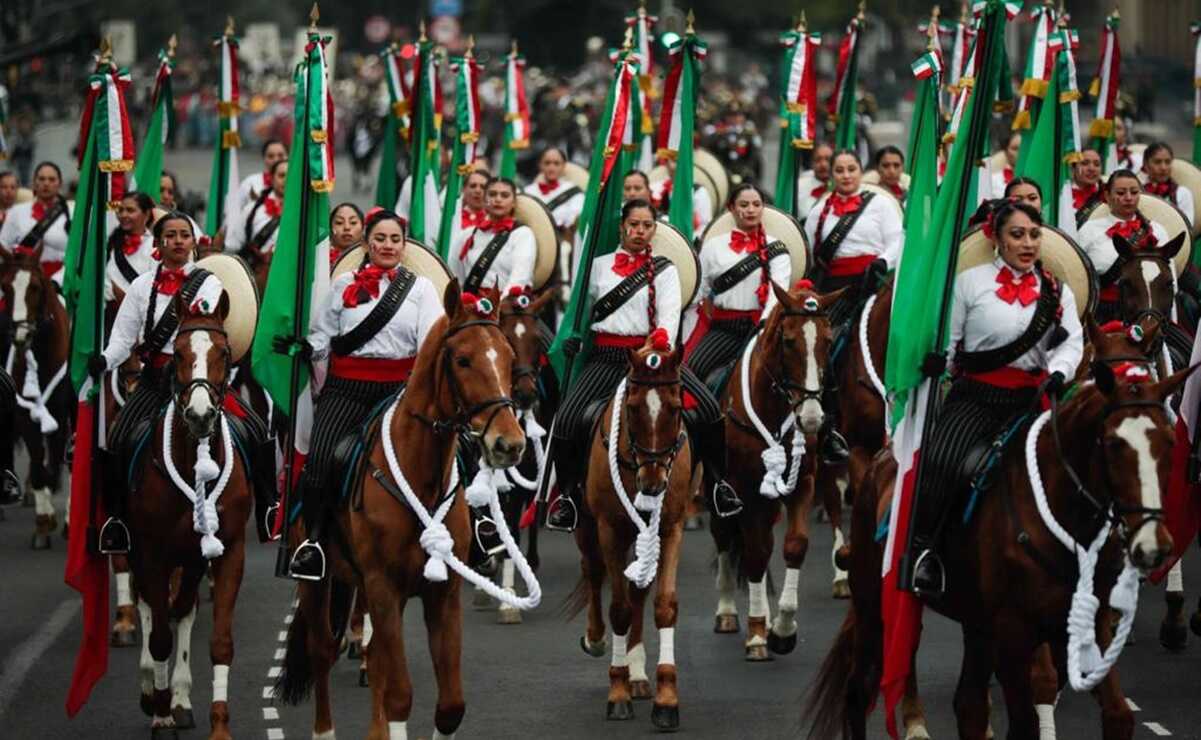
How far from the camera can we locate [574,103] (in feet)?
149

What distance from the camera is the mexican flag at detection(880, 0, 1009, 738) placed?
11.9 meters

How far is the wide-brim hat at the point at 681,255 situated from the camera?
16.4 meters

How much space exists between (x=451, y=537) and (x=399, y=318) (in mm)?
1509

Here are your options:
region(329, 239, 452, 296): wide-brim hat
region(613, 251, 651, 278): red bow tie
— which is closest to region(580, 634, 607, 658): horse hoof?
region(613, 251, 651, 278): red bow tie

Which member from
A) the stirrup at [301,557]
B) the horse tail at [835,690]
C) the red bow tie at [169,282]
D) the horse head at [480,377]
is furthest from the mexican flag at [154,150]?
the horse tail at [835,690]

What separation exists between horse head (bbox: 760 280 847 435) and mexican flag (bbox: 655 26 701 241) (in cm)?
333

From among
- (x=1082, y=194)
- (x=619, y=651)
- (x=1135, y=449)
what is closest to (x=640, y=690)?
(x=619, y=651)

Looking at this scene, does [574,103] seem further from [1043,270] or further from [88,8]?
[88,8]

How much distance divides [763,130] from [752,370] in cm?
4994

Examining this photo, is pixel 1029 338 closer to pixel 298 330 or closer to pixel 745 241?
pixel 298 330

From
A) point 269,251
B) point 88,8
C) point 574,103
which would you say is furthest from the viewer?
point 88,8

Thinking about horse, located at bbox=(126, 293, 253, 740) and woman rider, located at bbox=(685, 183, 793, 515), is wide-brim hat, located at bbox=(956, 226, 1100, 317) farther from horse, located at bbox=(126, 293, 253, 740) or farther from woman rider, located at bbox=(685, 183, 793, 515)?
woman rider, located at bbox=(685, 183, 793, 515)

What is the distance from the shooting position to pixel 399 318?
→ 42.6ft

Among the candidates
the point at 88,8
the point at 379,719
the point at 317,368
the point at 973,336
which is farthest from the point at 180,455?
the point at 88,8
